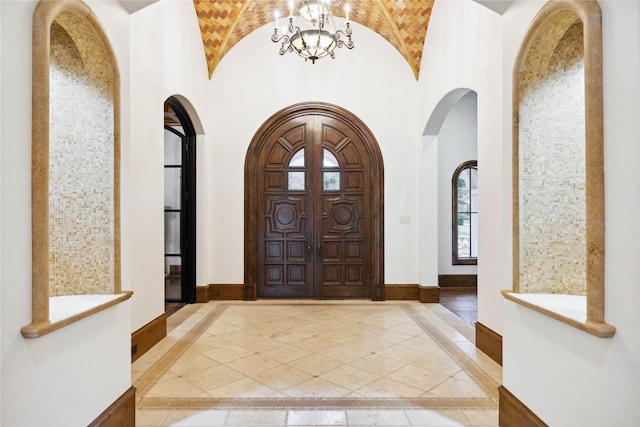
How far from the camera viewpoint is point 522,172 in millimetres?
2197

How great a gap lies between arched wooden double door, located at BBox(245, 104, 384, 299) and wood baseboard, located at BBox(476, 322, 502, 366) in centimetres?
227

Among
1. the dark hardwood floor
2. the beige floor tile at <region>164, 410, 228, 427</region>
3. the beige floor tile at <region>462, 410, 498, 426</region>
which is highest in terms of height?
the beige floor tile at <region>164, 410, 228, 427</region>

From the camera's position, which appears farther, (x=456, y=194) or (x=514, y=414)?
(x=456, y=194)

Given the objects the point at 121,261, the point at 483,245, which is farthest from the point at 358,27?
the point at 121,261

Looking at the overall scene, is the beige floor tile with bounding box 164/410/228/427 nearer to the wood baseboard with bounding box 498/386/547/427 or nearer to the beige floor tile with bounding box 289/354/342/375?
the beige floor tile with bounding box 289/354/342/375

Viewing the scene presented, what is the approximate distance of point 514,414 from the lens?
7.02 feet

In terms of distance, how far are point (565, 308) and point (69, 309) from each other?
2386 mm

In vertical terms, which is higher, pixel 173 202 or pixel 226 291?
pixel 173 202

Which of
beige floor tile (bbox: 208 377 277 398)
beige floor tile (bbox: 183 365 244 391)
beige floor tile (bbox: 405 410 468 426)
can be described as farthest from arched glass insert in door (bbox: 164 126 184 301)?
beige floor tile (bbox: 405 410 468 426)

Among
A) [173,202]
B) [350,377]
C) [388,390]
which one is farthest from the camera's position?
[173,202]

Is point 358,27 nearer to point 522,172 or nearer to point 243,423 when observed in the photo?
point 522,172

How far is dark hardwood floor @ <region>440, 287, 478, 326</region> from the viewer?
4.89m

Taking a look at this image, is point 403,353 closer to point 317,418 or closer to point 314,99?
point 317,418

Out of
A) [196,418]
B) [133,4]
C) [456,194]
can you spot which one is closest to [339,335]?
[196,418]
